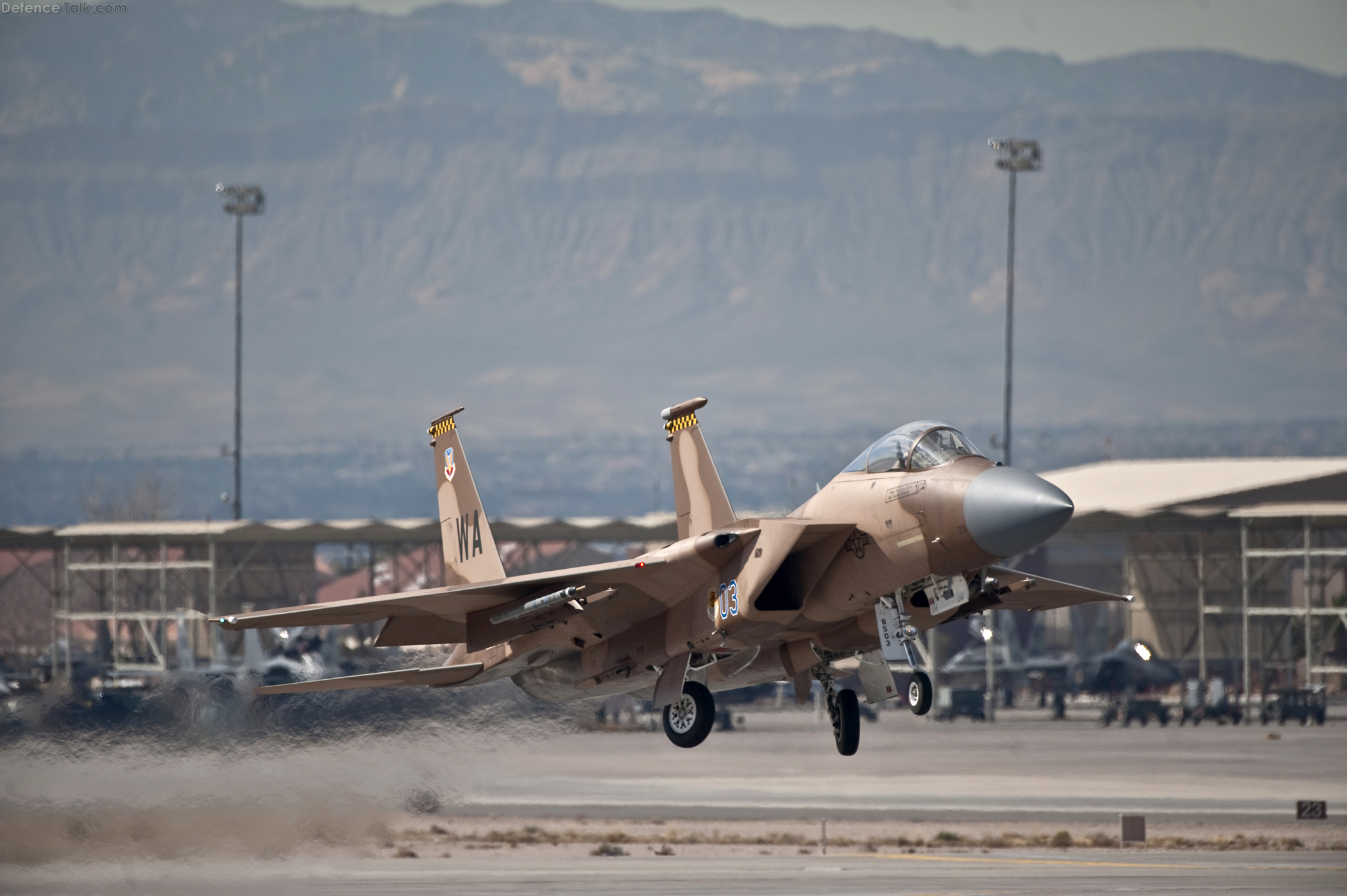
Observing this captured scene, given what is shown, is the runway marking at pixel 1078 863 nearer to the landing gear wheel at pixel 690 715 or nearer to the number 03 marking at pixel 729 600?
the landing gear wheel at pixel 690 715

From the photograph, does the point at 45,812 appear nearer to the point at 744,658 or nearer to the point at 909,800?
the point at 744,658

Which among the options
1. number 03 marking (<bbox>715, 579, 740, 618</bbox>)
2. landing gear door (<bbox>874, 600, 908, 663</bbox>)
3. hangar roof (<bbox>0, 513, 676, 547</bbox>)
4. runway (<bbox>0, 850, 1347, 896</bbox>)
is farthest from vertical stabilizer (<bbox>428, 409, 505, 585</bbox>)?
hangar roof (<bbox>0, 513, 676, 547</bbox>)

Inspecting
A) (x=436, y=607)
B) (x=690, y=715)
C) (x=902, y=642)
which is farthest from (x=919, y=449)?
(x=436, y=607)

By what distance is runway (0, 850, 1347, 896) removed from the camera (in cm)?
3956

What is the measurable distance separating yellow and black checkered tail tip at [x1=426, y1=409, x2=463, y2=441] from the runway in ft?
40.7

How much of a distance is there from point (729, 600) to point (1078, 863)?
23767 millimetres

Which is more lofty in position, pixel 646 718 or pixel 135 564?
pixel 135 564

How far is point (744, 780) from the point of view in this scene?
54781 mm

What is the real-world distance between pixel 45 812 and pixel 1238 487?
57.8 meters

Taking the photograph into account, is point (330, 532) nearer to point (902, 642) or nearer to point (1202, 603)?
point (1202, 603)

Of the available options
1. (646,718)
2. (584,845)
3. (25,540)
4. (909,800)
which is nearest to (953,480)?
(584,845)

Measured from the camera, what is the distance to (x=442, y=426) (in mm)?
29656

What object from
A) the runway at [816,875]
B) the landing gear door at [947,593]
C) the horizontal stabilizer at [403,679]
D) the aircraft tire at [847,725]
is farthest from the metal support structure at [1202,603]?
the landing gear door at [947,593]

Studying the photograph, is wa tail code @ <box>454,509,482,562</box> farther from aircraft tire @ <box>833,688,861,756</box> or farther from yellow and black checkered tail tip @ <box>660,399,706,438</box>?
aircraft tire @ <box>833,688,861,756</box>
